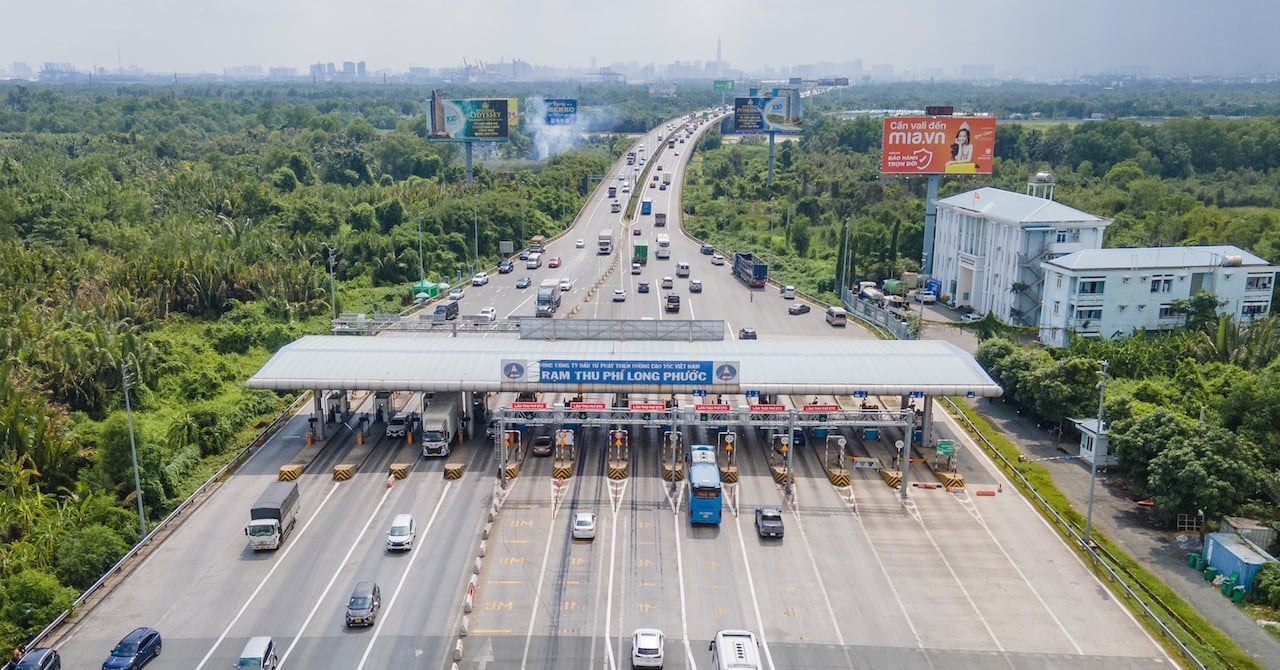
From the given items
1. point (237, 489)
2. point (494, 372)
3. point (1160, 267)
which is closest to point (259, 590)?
point (237, 489)

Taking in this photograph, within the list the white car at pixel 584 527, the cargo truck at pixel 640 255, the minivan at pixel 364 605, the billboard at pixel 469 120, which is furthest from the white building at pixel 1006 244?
the billboard at pixel 469 120

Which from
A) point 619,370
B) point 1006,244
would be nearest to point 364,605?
point 619,370

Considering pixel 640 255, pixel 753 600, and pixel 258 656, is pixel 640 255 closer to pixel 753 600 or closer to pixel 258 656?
pixel 753 600

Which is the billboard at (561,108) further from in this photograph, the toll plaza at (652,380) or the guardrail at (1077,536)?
the guardrail at (1077,536)

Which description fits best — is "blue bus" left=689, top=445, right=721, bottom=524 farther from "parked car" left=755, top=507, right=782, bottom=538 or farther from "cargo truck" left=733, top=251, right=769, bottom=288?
"cargo truck" left=733, top=251, right=769, bottom=288

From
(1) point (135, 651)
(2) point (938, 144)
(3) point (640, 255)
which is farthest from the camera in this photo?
(3) point (640, 255)

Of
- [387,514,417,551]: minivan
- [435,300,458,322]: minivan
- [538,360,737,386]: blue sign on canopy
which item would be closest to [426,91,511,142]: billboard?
[435,300,458,322]: minivan
